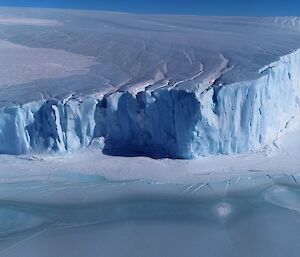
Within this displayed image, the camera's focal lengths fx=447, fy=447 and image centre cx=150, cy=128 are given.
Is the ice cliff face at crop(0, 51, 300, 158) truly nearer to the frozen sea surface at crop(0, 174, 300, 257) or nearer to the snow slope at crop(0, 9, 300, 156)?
the snow slope at crop(0, 9, 300, 156)

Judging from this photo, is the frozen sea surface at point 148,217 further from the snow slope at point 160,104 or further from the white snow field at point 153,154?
the snow slope at point 160,104

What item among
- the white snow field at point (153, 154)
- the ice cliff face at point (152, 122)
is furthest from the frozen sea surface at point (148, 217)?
the ice cliff face at point (152, 122)

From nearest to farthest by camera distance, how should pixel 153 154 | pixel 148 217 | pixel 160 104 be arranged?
pixel 148 217 < pixel 160 104 < pixel 153 154

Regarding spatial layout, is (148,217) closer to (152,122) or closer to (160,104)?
(152,122)

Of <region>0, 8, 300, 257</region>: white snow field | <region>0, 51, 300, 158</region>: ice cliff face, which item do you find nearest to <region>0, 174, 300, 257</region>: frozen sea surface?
<region>0, 8, 300, 257</region>: white snow field

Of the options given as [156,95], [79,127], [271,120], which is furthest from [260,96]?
[79,127]

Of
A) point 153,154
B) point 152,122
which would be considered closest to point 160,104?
point 152,122

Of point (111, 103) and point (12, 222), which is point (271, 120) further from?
point (12, 222)
